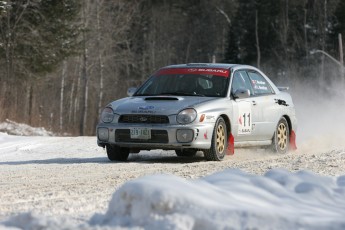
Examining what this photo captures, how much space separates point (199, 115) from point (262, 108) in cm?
200

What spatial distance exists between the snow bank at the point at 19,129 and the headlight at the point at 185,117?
12.6 m

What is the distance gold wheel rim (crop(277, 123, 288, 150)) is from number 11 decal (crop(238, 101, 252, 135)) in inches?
41.6

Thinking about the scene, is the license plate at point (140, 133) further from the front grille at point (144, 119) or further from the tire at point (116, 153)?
the tire at point (116, 153)

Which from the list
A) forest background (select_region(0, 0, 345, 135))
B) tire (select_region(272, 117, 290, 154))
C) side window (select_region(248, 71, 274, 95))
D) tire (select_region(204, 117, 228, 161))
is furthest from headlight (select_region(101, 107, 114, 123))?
forest background (select_region(0, 0, 345, 135))

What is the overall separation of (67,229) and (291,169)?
536 cm

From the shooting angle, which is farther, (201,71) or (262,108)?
(262,108)

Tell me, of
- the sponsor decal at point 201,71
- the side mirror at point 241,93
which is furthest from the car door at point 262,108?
the sponsor decal at point 201,71

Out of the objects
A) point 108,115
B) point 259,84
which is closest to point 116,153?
point 108,115

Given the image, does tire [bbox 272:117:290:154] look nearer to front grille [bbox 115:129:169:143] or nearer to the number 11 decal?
the number 11 decal

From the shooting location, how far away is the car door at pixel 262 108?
13.3 m

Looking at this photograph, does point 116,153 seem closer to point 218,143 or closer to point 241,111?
point 218,143

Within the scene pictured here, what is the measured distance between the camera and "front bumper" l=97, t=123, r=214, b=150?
11.7 meters

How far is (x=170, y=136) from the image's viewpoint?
11.7m

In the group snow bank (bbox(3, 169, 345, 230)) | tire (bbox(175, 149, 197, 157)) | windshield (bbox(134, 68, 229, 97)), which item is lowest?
tire (bbox(175, 149, 197, 157))
